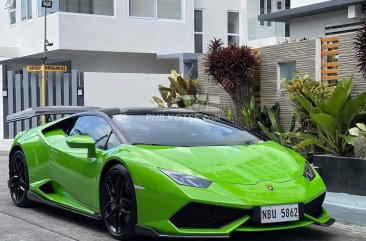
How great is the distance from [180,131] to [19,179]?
2.66 m

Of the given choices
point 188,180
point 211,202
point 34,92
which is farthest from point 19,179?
point 34,92

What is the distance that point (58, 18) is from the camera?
22703 mm

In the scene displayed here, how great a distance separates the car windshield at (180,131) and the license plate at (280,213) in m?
1.16

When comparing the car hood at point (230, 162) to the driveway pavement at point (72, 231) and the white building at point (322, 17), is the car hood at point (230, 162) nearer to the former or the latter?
the driveway pavement at point (72, 231)

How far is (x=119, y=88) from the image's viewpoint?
877 inches

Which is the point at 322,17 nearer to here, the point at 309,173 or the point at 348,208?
the point at 348,208

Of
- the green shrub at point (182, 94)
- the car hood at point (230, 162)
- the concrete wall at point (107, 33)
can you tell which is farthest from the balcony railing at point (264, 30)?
A: the car hood at point (230, 162)

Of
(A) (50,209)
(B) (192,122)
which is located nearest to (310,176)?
(B) (192,122)

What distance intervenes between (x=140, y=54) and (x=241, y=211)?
21477mm

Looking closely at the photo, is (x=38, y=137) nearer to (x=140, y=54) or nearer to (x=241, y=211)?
(x=241, y=211)

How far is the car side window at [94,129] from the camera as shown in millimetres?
6094

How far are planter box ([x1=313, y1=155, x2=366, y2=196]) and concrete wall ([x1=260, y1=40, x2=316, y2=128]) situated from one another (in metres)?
2.86

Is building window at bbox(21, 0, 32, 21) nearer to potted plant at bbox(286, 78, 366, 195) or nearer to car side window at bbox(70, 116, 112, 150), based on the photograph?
potted plant at bbox(286, 78, 366, 195)

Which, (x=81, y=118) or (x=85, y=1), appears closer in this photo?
(x=81, y=118)
